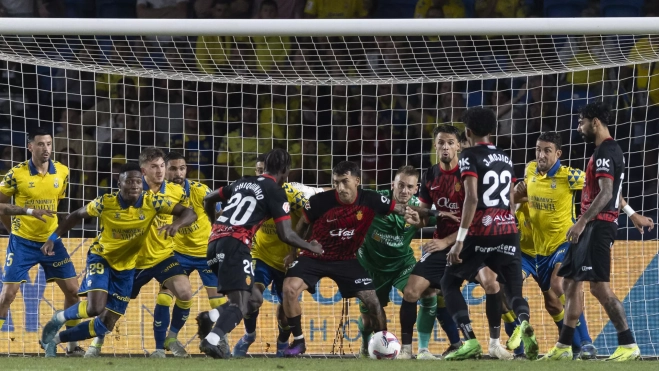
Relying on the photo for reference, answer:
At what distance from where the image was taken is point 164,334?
9188 millimetres

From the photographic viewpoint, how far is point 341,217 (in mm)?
8422

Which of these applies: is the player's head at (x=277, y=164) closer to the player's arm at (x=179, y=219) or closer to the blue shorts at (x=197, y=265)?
the player's arm at (x=179, y=219)

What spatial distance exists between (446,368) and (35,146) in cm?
439

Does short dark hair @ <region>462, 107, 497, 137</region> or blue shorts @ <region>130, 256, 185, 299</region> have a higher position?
short dark hair @ <region>462, 107, 497, 137</region>

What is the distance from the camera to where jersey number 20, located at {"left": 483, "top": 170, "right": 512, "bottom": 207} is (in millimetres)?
7492

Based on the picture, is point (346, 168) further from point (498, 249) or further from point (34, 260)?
point (34, 260)

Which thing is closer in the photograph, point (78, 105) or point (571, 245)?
point (571, 245)

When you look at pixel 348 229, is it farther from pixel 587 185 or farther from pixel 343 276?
pixel 587 185

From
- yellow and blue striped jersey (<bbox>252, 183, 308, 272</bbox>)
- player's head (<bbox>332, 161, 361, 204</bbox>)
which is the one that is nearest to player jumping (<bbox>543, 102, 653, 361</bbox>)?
player's head (<bbox>332, 161, 361, 204</bbox>)

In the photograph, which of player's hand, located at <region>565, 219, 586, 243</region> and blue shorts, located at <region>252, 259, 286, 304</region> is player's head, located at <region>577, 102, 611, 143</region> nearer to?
player's hand, located at <region>565, 219, 586, 243</region>

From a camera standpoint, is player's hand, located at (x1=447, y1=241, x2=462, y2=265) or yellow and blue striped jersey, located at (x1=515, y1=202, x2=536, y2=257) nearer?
player's hand, located at (x1=447, y1=241, x2=462, y2=265)

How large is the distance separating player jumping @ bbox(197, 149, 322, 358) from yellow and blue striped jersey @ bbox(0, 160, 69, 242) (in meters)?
2.33

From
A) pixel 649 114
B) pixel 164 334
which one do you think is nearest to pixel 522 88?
pixel 649 114

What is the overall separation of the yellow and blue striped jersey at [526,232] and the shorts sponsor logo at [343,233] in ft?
5.56
